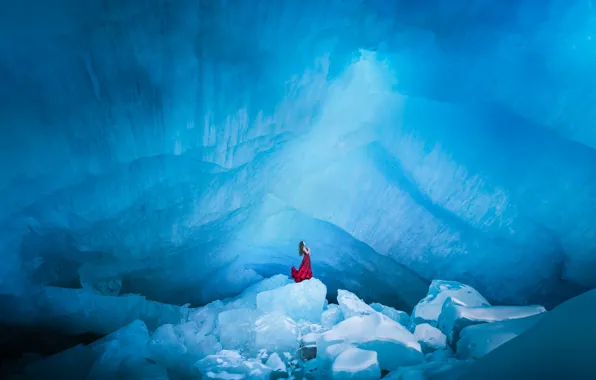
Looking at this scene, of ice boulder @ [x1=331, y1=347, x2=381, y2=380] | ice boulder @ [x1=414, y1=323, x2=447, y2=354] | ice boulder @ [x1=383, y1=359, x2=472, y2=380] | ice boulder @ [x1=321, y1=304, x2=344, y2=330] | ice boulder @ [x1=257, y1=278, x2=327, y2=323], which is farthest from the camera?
ice boulder @ [x1=257, y1=278, x2=327, y2=323]

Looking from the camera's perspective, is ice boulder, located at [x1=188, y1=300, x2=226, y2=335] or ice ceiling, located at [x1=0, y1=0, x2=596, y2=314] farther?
ice boulder, located at [x1=188, y1=300, x2=226, y2=335]

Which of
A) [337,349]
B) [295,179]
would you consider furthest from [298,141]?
[337,349]

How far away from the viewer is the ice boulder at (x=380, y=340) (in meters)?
3.43

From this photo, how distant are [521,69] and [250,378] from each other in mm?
4744

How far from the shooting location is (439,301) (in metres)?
4.77

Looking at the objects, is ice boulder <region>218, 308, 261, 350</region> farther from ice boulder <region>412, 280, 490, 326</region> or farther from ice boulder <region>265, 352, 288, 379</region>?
ice boulder <region>412, 280, 490, 326</region>

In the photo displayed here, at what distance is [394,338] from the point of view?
3.51 m

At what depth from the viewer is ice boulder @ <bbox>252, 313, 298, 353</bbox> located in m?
4.01

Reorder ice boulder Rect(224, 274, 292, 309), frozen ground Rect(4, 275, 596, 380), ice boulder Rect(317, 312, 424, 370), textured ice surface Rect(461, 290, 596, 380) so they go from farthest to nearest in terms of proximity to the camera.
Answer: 1. ice boulder Rect(224, 274, 292, 309)
2. ice boulder Rect(317, 312, 424, 370)
3. frozen ground Rect(4, 275, 596, 380)
4. textured ice surface Rect(461, 290, 596, 380)

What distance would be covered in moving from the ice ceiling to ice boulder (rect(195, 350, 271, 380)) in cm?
198

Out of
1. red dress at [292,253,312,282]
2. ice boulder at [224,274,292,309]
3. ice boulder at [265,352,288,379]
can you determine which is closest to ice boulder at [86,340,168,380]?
ice boulder at [265,352,288,379]

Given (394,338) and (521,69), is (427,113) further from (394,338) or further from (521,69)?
(394,338)

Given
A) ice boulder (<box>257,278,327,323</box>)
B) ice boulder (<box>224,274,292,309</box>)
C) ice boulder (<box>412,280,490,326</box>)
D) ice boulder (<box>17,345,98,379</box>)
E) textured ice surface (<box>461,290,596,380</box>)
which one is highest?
ice boulder (<box>224,274,292,309</box>)

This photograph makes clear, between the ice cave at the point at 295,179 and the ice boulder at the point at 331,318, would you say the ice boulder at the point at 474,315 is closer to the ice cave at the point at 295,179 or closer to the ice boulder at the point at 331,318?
the ice cave at the point at 295,179
